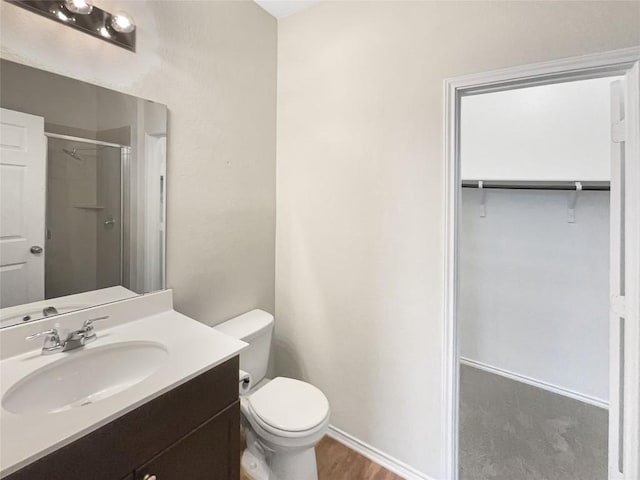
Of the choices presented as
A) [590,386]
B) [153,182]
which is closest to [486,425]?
[590,386]

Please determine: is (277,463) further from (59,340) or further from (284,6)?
(284,6)

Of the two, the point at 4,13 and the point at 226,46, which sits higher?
the point at 226,46

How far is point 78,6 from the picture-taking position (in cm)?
108

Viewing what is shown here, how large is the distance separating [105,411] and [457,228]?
4.61ft

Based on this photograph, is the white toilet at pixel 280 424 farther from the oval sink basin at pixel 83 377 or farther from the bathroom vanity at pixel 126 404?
the oval sink basin at pixel 83 377

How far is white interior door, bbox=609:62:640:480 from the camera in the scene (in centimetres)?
108

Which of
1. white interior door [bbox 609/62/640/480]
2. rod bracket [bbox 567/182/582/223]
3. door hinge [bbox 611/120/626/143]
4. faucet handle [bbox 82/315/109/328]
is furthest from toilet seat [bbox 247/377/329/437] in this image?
rod bracket [bbox 567/182/582/223]

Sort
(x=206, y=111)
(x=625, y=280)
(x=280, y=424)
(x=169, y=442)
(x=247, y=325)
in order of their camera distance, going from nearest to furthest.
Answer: (x=169, y=442), (x=625, y=280), (x=280, y=424), (x=206, y=111), (x=247, y=325)

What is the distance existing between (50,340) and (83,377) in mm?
166

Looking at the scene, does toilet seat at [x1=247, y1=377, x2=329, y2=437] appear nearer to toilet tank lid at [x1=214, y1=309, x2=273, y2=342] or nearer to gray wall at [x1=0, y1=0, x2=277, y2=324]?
toilet tank lid at [x1=214, y1=309, x2=273, y2=342]

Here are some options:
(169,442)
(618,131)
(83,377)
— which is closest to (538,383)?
(618,131)

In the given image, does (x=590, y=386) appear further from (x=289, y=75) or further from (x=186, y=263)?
(x=289, y=75)

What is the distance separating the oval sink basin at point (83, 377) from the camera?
892mm

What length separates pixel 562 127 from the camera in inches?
79.7
